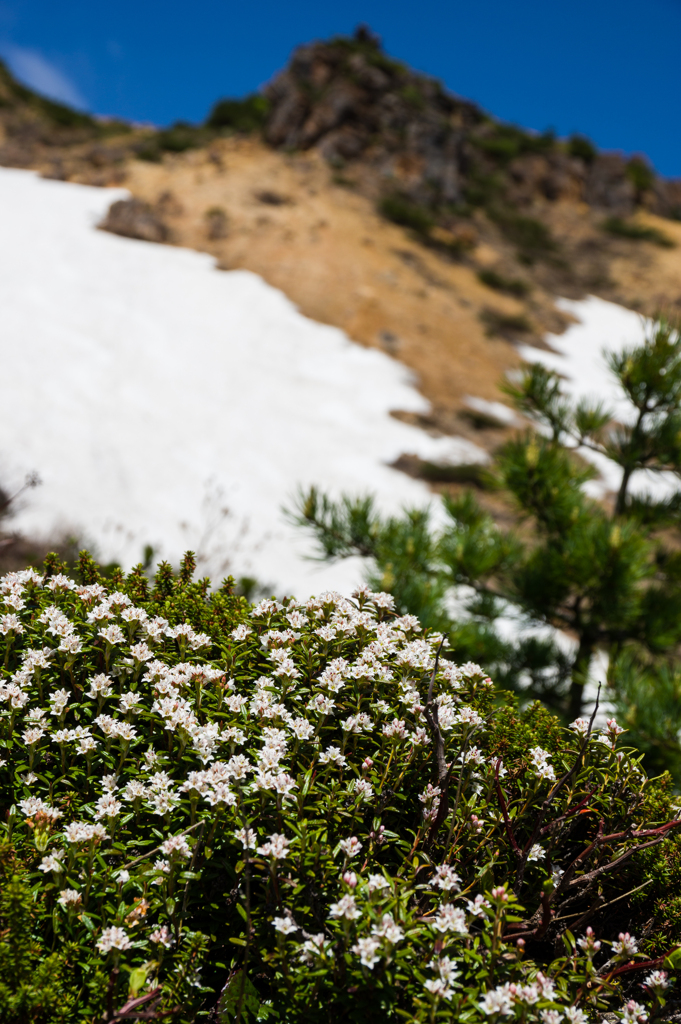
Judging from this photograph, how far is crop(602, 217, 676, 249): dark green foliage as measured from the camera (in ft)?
128

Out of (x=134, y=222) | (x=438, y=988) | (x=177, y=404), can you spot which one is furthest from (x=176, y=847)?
(x=134, y=222)

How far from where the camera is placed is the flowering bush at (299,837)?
1517 millimetres

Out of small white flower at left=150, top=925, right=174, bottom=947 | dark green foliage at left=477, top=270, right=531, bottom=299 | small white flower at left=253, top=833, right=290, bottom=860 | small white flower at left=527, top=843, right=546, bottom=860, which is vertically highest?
dark green foliage at left=477, top=270, right=531, bottom=299

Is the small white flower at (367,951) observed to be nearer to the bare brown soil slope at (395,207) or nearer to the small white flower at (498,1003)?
the small white flower at (498,1003)

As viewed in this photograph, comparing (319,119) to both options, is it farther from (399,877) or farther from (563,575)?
(399,877)

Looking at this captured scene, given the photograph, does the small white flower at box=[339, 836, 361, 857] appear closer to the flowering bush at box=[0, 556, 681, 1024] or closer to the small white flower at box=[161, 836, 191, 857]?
the flowering bush at box=[0, 556, 681, 1024]

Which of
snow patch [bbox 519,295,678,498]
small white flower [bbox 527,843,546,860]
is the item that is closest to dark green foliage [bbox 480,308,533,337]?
snow patch [bbox 519,295,678,498]

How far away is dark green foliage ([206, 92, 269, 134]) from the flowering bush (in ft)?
134

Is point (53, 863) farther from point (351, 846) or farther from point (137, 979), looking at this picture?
point (351, 846)

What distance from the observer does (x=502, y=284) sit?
2848 cm

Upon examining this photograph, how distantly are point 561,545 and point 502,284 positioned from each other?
88.1 feet

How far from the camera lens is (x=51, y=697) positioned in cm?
194

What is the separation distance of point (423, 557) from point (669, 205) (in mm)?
51476

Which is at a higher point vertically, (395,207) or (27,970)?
(395,207)
